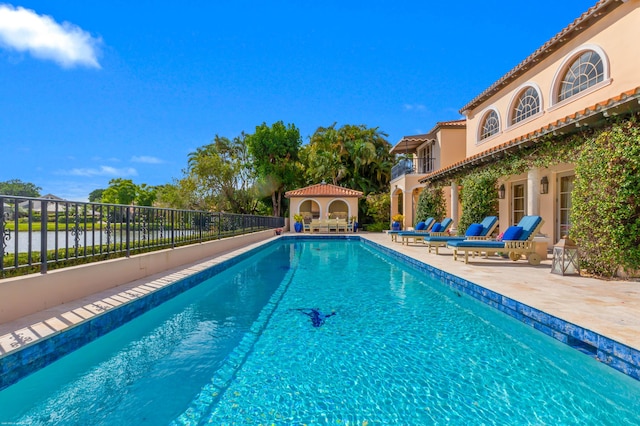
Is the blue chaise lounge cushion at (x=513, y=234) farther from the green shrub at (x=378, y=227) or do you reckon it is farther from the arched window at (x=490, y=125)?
the green shrub at (x=378, y=227)

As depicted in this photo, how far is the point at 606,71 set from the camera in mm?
9227

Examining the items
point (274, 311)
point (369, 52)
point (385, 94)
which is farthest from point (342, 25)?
point (274, 311)

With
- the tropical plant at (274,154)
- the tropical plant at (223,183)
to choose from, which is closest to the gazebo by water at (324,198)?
the tropical plant at (274,154)

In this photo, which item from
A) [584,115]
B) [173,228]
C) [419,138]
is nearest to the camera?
[584,115]

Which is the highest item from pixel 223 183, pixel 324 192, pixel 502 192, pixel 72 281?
pixel 223 183

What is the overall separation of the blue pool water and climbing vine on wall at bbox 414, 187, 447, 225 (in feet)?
40.5

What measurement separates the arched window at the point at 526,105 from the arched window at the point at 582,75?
1.17 m

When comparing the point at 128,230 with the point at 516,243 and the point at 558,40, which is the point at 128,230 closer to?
the point at 516,243

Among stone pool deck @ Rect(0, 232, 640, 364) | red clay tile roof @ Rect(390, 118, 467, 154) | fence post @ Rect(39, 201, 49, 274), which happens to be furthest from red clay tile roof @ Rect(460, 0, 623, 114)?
fence post @ Rect(39, 201, 49, 274)

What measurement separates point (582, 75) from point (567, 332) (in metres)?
9.66

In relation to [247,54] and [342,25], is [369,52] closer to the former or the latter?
[342,25]

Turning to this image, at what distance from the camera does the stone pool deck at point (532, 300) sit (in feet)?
12.1

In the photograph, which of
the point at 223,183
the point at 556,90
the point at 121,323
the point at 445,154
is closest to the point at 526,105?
the point at 556,90

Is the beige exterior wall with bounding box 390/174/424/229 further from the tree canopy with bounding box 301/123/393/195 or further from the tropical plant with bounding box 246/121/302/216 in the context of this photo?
the tropical plant with bounding box 246/121/302/216
